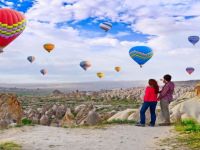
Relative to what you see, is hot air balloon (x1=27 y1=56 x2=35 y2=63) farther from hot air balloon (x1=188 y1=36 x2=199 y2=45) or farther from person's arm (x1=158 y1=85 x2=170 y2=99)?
person's arm (x1=158 y1=85 x2=170 y2=99)

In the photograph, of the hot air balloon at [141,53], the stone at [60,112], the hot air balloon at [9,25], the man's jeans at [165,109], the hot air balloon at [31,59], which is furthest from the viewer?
the hot air balloon at [31,59]

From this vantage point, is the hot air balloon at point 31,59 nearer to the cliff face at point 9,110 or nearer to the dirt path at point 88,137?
the cliff face at point 9,110

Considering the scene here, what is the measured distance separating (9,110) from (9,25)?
20.8 meters

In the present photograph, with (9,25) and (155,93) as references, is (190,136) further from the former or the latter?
(9,25)

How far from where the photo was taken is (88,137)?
51.2ft

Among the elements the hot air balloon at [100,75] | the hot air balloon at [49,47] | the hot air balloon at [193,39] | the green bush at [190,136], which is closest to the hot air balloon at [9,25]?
the green bush at [190,136]

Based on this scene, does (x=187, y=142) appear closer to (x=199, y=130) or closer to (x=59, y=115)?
(x=199, y=130)

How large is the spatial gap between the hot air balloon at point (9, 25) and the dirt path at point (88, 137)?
27.3 m

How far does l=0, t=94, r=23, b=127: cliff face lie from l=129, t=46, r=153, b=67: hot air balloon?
33905 millimetres

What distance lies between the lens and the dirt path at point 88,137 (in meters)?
13.5

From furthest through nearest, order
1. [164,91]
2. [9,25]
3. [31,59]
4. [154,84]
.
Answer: [31,59]
[9,25]
[164,91]
[154,84]

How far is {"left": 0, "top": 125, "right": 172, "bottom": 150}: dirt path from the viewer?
13.5m

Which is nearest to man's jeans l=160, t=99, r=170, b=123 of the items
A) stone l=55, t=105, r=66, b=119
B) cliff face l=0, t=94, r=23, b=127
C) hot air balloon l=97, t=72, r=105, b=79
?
cliff face l=0, t=94, r=23, b=127

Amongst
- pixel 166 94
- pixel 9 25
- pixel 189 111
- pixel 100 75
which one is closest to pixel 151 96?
pixel 166 94
